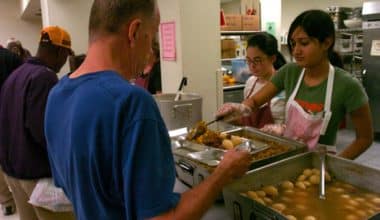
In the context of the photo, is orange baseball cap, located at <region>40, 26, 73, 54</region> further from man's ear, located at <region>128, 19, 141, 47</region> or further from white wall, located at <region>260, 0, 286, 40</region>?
white wall, located at <region>260, 0, 286, 40</region>

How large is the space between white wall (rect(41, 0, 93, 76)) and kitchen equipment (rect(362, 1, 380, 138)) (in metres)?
3.28

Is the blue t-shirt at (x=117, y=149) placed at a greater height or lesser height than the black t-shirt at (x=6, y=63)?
lesser

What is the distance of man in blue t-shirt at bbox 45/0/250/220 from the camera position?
600 mm

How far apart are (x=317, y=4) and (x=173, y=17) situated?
5.30 metres

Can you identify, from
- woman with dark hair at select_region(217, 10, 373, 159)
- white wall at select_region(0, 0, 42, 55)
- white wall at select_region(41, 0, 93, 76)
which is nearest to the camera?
woman with dark hair at select_region(217, 10, 373, 159)

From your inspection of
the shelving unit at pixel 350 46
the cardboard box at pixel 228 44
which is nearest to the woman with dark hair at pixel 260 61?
the cardboard box at pixel 228 44

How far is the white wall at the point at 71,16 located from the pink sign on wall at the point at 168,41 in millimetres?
1503

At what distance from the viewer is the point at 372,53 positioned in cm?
408

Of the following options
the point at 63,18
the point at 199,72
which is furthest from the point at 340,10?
A: the point at 63,18

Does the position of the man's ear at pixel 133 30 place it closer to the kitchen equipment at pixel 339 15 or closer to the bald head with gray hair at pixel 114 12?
the bald head with gray hair at pixel 114 12

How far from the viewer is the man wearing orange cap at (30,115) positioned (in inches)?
58.8

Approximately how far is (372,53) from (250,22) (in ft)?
4.97

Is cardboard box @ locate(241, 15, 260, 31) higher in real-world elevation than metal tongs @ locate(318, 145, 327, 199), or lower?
higher

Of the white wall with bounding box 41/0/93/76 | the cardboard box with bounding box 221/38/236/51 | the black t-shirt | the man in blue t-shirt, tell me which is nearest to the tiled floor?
the man in blue t-shirt
